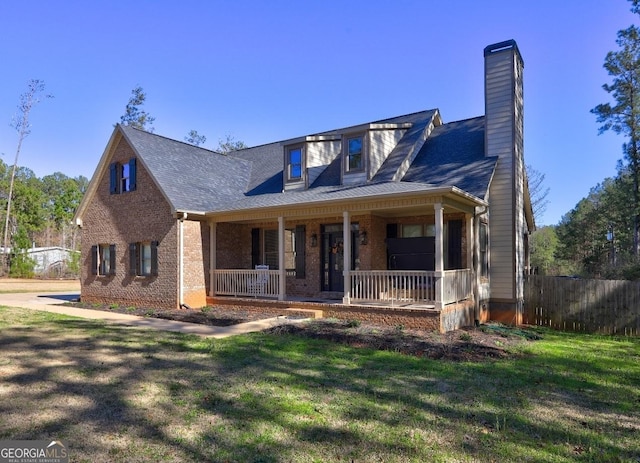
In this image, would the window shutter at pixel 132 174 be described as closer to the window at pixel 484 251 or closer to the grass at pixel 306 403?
the grass at pixel 306 403

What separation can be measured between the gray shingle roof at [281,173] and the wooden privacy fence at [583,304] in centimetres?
405

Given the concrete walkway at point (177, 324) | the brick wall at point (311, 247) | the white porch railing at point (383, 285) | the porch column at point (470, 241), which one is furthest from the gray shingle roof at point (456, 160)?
the concrete walkway at point (177, 324)

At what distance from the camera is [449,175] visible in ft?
42.7

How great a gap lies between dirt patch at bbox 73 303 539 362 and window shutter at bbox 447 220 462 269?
2.05 metres

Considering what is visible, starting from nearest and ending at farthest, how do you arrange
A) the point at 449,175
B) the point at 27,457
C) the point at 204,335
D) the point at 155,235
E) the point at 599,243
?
the point at 27,457 < the point at 204,335 < the point at 449,175 < the point at 155,235 < the point at 599,243

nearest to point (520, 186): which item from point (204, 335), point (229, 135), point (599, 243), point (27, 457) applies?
point (204, 335)

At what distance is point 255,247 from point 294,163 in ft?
11.4

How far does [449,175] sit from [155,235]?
10.0 meters

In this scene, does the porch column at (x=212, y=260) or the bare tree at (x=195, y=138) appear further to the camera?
the bare tree at (x=195, y=138)

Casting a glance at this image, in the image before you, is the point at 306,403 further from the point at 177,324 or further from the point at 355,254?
the point at 355,254

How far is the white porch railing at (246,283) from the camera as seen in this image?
45.2 ft

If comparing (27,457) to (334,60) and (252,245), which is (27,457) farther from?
(334,60)

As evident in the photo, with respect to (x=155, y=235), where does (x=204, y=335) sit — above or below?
below

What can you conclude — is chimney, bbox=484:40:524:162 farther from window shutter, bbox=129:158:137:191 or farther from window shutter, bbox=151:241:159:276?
window shutter, bbox=129:158:137:191
